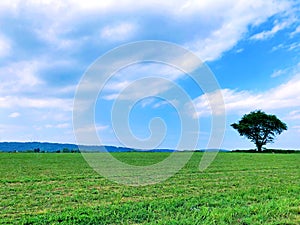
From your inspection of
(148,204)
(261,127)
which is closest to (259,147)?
(261,127)

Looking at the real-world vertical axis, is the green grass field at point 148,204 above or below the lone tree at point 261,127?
below

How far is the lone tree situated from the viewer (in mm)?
80000

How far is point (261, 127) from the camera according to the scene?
265ft

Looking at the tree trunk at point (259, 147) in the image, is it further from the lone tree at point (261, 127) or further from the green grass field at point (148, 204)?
the green grass field at point (148, 204)

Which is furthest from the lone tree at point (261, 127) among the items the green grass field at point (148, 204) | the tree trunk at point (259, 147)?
the green grass field at point (148, 204)

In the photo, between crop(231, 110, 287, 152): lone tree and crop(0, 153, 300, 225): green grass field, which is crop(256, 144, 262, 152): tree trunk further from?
crop(0, 153, 300, 225): green grass field

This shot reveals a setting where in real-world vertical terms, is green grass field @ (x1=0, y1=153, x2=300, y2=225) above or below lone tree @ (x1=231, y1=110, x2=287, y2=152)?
below

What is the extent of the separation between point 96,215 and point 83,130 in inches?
258

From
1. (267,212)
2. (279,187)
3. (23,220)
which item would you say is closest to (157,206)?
(267,212)

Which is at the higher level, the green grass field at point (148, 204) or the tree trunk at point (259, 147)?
the tree trunk at point (259, 147)

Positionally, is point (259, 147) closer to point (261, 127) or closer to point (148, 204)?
point (261, 127)

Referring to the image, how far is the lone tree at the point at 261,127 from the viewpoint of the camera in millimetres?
80000

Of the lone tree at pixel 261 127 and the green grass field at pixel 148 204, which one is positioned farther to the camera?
the lone tree at pixel 261 127

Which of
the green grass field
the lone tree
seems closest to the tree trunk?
the lone tree
